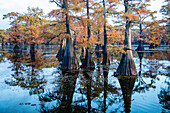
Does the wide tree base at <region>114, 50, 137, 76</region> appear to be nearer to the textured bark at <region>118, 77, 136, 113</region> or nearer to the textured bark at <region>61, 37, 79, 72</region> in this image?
the textured bark at <region>118, 77, 136, 113</region>

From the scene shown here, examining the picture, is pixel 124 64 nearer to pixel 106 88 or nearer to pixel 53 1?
pixel 106 88

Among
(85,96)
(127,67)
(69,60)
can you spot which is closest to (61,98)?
(85,96)

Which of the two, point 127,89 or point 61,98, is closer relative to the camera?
point 61,98

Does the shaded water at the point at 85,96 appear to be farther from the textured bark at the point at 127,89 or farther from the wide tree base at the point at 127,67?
the wide tree base at the point at 127,67

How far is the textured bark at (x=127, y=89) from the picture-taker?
27.3 ft

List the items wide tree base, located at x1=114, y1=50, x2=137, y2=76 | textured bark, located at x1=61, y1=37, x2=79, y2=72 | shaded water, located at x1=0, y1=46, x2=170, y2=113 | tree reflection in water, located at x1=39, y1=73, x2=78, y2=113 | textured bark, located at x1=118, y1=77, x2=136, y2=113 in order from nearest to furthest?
tree reflection in water, located at x1=39, y1=73, x2=78, y2=113
shaded water, located at x1=0, y1=46, x2=170, y2=113
textured bark, located at x1=118, y1=77, x2=136, y2=113
wide tree base, located at x1=114, y1=50, x2=137, y2=76
textured bark, located at x1=61, y1=37, x2=79, y2=72

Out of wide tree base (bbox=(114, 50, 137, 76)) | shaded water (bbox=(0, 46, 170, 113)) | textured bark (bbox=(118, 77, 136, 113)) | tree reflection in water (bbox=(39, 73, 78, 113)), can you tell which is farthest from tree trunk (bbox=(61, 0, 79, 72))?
textured bark (bbox=(118, 77, 136, 113))

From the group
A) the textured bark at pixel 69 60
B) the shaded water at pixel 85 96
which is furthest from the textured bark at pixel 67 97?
the textured bark at pixel 69 60

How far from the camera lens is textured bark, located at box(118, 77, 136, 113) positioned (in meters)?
8.34

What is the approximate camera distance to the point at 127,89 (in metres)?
11.1

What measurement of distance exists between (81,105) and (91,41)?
11.7m

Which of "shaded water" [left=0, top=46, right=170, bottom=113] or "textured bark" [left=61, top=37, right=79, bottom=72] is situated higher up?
"textured bark" [left=61, top=37, right=79, bottom=72]

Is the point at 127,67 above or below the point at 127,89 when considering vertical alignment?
above

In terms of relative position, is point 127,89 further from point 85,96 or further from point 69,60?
point 69,60
